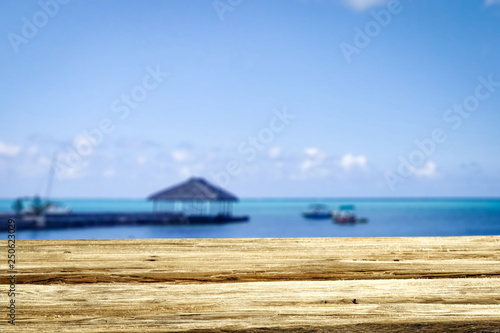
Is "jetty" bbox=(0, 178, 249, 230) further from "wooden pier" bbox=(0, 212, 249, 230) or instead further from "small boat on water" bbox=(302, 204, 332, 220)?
"small boat on water" bbox=(302, 204, 332, 220)

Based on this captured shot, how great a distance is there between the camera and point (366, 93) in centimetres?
1423

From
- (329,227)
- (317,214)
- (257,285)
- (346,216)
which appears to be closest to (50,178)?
(317,214)

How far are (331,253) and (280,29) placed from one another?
80.9 inches

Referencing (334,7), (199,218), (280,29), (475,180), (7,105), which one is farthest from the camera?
(199,218)

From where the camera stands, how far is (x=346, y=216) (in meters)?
26.4

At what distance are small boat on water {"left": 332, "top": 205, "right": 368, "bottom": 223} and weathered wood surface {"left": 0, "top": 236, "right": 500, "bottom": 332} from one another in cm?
2495

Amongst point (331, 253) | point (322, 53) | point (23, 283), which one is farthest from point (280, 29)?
point (23, 283)

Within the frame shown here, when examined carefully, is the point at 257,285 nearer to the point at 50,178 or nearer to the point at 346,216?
the point at 346,216

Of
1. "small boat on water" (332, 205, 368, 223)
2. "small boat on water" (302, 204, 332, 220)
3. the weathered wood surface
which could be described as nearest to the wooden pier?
"small boat on water" (302, 204, 332, 220)

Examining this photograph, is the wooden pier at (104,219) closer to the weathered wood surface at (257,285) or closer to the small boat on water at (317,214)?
the small boat on water at (317,214)

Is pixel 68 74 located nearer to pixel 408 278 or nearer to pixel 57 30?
pixel 57 30

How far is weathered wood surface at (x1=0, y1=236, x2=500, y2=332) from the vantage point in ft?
4.87

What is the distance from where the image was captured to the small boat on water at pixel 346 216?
85.9 ft

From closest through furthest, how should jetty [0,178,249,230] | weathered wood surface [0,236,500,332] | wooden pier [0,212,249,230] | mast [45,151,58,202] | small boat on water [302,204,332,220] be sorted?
weathered wood surface [0,236,500,332], jetty [0,178,249,230], wooden pier [0,212,249,230], small boat on water [302,204,332,220], mast [45,151,58,202]
